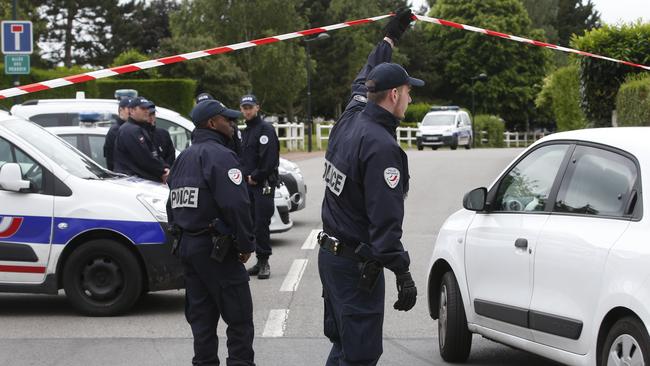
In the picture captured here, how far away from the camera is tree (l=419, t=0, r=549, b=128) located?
263ft

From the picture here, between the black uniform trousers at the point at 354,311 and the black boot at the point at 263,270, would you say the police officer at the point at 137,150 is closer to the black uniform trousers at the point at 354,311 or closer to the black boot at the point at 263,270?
the black boot at the point at 263,270

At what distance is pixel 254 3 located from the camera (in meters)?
→ 69.8

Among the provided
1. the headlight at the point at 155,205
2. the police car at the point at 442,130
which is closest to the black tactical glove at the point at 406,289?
the headlight at the point at 155,205

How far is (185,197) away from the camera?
6.57 meters

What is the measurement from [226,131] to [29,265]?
11.0 ft

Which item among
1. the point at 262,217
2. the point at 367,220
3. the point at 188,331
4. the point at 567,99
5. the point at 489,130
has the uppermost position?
the point at 567,99

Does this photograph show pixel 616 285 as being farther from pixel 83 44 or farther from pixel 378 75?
pixel 83 44

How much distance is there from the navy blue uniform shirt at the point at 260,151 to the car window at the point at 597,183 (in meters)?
5.05

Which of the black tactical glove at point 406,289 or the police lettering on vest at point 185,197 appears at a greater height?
the police lettering on vest at point 185,197

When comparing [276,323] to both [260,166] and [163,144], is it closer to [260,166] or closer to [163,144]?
[260,166]

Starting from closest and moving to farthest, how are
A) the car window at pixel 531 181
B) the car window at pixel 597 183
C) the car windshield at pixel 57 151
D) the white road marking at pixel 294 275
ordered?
the car window at pixel 597 183
the car window at pixel 531 181
the car windshield at pixel 57 151
the white road marking at pixel 294 275

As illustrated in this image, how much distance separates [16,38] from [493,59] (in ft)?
211

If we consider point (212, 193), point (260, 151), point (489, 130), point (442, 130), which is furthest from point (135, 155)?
point (489, 130)

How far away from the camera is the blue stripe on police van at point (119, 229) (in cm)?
935
